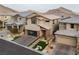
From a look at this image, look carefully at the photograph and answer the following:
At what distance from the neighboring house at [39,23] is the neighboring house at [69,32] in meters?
0.12

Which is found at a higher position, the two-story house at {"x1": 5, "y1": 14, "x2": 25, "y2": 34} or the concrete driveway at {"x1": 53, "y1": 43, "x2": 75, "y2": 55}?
the two-story house at {"x1": 5, "y1": 14, "x2": 25, "y2": 34}

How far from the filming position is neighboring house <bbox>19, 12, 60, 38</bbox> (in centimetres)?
260

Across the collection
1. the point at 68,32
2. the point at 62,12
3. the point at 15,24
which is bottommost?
the point at 68,32

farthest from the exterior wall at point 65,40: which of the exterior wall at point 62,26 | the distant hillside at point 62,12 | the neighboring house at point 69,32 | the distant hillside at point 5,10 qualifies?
the distant hillside at point 5,10

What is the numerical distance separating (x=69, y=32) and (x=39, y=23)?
473 millimetres

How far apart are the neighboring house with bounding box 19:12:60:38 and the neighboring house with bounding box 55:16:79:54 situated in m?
0.12

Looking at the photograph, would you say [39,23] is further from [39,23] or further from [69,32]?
[69,32]

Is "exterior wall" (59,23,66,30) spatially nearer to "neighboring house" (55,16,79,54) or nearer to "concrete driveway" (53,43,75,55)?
"neighboring house" (55,16,79,54)

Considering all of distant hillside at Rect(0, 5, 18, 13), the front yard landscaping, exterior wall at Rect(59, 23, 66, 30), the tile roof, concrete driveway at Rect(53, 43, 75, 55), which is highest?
distant hillside at Rect(0, 5, 18, 13)

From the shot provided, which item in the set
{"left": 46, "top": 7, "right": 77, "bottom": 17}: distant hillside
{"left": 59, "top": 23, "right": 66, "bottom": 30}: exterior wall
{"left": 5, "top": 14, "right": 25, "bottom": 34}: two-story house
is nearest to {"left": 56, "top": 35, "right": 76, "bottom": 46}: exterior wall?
{"left": 59, "top": 23, "right": 66, "bottom": 30}: exterior wall

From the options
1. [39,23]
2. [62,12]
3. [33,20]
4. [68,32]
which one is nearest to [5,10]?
[33,20]

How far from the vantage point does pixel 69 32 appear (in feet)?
8.34

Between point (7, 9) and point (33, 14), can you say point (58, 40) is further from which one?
point (7, 9)

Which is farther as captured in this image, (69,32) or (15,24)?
(15,24)
